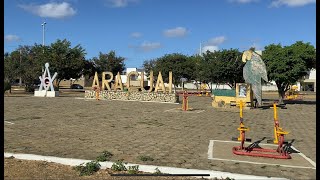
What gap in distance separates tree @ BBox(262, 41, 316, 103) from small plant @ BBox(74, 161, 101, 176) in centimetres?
2062

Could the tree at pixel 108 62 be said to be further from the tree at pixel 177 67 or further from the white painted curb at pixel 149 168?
the white painted curb at pixel 149 168

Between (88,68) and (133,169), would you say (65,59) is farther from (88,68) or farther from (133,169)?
(133,169)

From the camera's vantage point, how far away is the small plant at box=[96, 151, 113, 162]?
20.0 ft

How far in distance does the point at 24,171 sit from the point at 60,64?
35720 mm

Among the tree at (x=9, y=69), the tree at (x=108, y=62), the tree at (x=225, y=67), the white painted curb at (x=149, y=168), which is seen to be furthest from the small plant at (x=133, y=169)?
the tree at (x=108, y=62)

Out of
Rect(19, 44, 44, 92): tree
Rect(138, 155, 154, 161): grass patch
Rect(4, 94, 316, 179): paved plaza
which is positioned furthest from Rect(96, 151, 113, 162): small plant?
Rect(19, 44, 44, 92): tree

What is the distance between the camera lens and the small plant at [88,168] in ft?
18.0

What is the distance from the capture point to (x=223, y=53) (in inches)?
1508

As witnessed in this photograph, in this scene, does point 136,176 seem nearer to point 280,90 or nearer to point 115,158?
point 115,158

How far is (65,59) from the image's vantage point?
4119 cm

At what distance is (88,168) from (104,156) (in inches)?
34.9

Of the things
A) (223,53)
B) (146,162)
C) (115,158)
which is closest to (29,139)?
(115,158)

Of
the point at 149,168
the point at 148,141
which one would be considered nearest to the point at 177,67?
the point at 148,141

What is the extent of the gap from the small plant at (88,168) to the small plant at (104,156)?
0.93 feet
